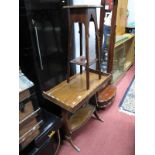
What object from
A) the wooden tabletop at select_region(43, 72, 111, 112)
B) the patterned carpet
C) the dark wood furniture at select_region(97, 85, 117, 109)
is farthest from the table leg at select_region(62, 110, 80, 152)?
the patterned carpet

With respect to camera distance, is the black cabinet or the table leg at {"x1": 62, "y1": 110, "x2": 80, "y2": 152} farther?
the table leg at {"x1": 62, "y1": 110, "x2": 80, "y2": 152}

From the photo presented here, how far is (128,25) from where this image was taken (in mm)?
3541

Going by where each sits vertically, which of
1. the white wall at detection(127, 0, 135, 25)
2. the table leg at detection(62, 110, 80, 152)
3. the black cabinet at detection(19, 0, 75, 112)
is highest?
the white wall at detection(127, 0, 135, 25)

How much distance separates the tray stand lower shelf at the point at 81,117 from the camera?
1759 millimetres

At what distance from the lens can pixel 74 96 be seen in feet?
4.94

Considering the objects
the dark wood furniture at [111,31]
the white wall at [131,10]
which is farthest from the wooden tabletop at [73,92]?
the white wall at [131,10]

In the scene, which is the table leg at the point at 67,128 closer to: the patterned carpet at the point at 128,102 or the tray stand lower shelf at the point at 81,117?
the tray stand lower shelf at the point at 81,117

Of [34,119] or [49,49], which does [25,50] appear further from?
[34,119]

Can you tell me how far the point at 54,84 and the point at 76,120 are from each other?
481mm

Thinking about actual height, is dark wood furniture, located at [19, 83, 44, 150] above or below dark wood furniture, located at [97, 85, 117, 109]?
above

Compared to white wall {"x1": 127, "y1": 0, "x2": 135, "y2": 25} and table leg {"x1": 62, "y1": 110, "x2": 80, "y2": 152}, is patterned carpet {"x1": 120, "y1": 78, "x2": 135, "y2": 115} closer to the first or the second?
table leg {"x1": 62, "y1": 110, "x2": 80, "y2": 152}

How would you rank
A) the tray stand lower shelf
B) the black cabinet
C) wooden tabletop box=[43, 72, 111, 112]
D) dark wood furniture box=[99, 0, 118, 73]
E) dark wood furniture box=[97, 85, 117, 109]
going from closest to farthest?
the black cabinet
wooden tabletop box=[43, 72, 111, 112]
the tray stand lower shelf
dark wood furniture box=[99, 0, 118, 73]
dark wood furniture box=[97, 85, 117, 109]

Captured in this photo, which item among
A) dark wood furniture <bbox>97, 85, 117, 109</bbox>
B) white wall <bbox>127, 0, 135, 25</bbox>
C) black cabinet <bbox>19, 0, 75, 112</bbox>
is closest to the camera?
black cabinet <bbox>19, 0, 75, 112</bbox>

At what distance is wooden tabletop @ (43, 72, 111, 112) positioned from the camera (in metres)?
1.43
